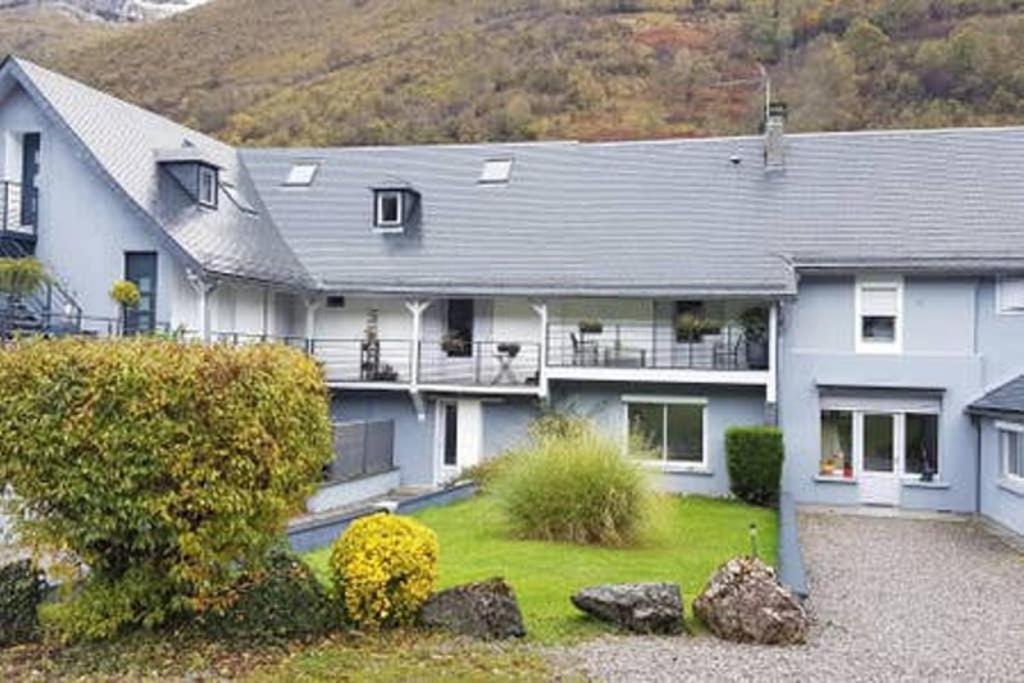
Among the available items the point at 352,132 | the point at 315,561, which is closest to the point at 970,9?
the point at 352,132

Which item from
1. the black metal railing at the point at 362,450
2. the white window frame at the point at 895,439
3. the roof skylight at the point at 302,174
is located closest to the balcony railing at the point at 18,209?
the roof skylight at the point at 302,174

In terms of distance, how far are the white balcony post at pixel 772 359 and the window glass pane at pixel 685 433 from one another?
5.75 ft

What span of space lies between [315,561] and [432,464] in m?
11.3

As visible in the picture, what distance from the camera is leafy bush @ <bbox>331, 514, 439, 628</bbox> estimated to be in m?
10.2

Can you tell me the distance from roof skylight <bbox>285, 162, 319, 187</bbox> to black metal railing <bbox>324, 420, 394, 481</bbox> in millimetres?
8249

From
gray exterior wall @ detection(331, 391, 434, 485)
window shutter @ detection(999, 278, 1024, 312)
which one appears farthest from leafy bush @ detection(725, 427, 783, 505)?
gray exterior wall @ detection(331, 391, 434, 485)

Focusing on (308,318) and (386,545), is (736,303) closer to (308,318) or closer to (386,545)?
(308,318)

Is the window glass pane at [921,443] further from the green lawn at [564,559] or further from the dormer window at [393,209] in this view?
the dormer window at [393,209]

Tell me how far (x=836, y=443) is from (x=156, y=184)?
54.3ft

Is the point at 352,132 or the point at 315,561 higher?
the point at 352,132

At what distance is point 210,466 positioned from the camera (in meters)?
Answer: 9.41

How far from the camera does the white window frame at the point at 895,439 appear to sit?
22.6 m

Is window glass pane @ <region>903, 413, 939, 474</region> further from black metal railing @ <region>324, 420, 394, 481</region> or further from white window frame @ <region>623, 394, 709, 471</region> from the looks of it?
black metal railing @ <region>324, 420, 394, 481</region>

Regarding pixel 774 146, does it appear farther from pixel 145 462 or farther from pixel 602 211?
pixel 145 462
